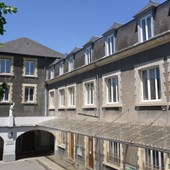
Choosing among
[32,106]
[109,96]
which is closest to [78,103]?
[109,96]

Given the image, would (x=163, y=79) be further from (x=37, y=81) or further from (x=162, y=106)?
(x=37, y=81)

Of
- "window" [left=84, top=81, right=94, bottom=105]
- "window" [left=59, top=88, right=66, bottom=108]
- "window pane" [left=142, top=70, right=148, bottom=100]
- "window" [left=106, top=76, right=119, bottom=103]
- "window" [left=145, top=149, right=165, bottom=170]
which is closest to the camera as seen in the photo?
"window" [left=145, top=149, right=165, bottom=170]

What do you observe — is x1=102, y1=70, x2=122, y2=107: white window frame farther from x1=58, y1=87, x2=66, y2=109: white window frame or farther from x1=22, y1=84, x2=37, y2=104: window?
x1=22, y1=84, x2=37, y2=104: window

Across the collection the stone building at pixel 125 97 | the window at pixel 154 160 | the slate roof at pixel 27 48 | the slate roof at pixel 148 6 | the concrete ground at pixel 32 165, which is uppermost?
the slate roof at pixel 27 48

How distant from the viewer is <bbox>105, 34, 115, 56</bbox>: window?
51.2ft

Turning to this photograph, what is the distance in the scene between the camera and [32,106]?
26797mm

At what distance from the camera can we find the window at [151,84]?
38.5 ft

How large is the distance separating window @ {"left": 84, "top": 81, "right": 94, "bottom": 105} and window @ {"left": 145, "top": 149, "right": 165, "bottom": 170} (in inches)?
285

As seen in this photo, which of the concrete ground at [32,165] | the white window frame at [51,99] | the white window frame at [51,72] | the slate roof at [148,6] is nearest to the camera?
the slate roof at [148,6]

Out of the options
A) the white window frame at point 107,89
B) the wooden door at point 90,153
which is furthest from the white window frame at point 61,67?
the wooden door at point 90,153

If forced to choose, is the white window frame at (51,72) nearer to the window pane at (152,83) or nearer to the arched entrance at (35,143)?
the arched entrance at (35,143)

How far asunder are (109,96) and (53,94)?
39.9 ft

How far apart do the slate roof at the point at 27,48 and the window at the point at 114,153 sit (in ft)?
54.0

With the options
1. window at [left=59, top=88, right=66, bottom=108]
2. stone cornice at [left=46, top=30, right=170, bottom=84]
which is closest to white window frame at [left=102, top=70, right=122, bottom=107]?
stone cornice at [left=46, top=30, right=170, bottom=84]
